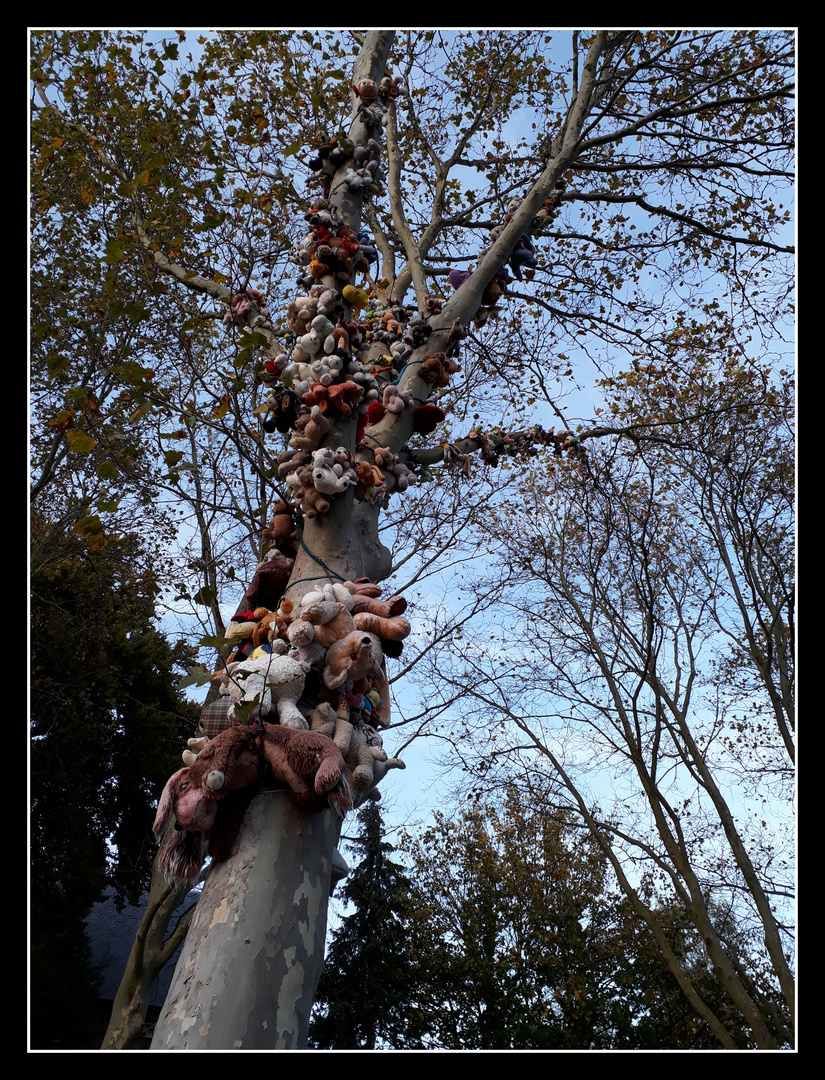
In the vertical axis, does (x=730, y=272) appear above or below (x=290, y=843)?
above

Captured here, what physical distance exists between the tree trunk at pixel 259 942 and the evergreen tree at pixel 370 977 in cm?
1052

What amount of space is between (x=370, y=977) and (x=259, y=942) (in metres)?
13.0

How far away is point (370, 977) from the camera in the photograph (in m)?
13.2

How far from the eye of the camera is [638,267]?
6777mm

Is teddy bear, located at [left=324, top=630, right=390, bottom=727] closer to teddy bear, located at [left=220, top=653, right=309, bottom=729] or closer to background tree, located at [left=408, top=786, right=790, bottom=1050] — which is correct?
teddy bear, located at [left=220, top=653, right=309, bottom=729]

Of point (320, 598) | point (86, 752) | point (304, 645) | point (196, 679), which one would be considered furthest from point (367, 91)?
point (86, 752)

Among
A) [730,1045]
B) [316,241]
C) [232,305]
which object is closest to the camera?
[316,241]

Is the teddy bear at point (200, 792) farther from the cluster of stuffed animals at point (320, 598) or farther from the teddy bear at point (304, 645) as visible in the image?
the teddy bear at point (304, 645)

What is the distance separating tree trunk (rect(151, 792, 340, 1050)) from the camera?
6.18ft

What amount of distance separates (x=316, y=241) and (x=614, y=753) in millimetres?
6381

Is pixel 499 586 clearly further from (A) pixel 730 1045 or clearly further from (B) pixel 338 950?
(B) pixel 338 950

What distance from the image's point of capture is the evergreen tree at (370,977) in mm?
12586
